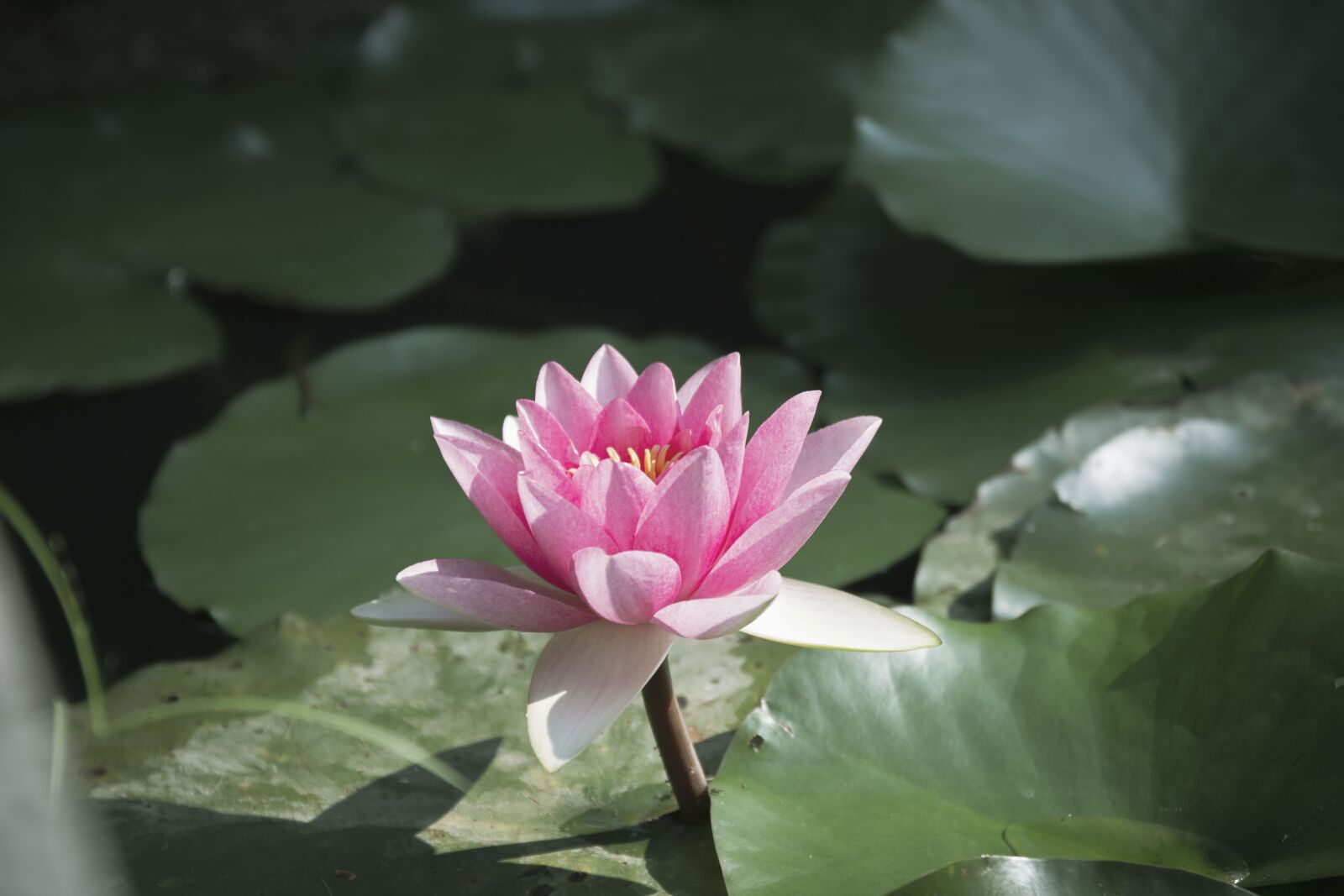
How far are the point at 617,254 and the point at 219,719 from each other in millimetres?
1237

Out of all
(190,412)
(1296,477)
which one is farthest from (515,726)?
(190,412)

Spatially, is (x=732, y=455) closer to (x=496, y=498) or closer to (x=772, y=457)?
(x=772, y=457)

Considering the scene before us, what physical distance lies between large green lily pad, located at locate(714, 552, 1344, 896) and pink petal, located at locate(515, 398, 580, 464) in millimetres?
236

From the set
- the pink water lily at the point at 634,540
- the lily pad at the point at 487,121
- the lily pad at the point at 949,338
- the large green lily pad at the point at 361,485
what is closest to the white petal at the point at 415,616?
the pink water lily at the point at 634,540

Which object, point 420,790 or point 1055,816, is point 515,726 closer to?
point 420,790

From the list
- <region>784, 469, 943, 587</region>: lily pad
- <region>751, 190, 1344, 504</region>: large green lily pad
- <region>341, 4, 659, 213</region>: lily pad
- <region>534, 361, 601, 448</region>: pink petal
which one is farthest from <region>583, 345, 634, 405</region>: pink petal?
<region>341, 4, 659, 213</region>: lily pad

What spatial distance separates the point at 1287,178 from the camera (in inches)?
59.1

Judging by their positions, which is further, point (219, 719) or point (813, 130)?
point (813, 130)

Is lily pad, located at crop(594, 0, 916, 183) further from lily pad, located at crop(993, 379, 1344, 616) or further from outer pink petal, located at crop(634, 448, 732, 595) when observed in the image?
outer pink petal, located at crop(634, 448, 732, 595)

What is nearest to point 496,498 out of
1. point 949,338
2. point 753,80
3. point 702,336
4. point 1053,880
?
point 1053,880

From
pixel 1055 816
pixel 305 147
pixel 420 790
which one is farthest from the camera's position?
pixel 305 147

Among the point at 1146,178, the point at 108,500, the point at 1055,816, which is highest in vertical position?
the point at 1146,178

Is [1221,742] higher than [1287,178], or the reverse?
[1287,178]

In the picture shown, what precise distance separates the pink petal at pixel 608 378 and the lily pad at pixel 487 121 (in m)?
1.31
